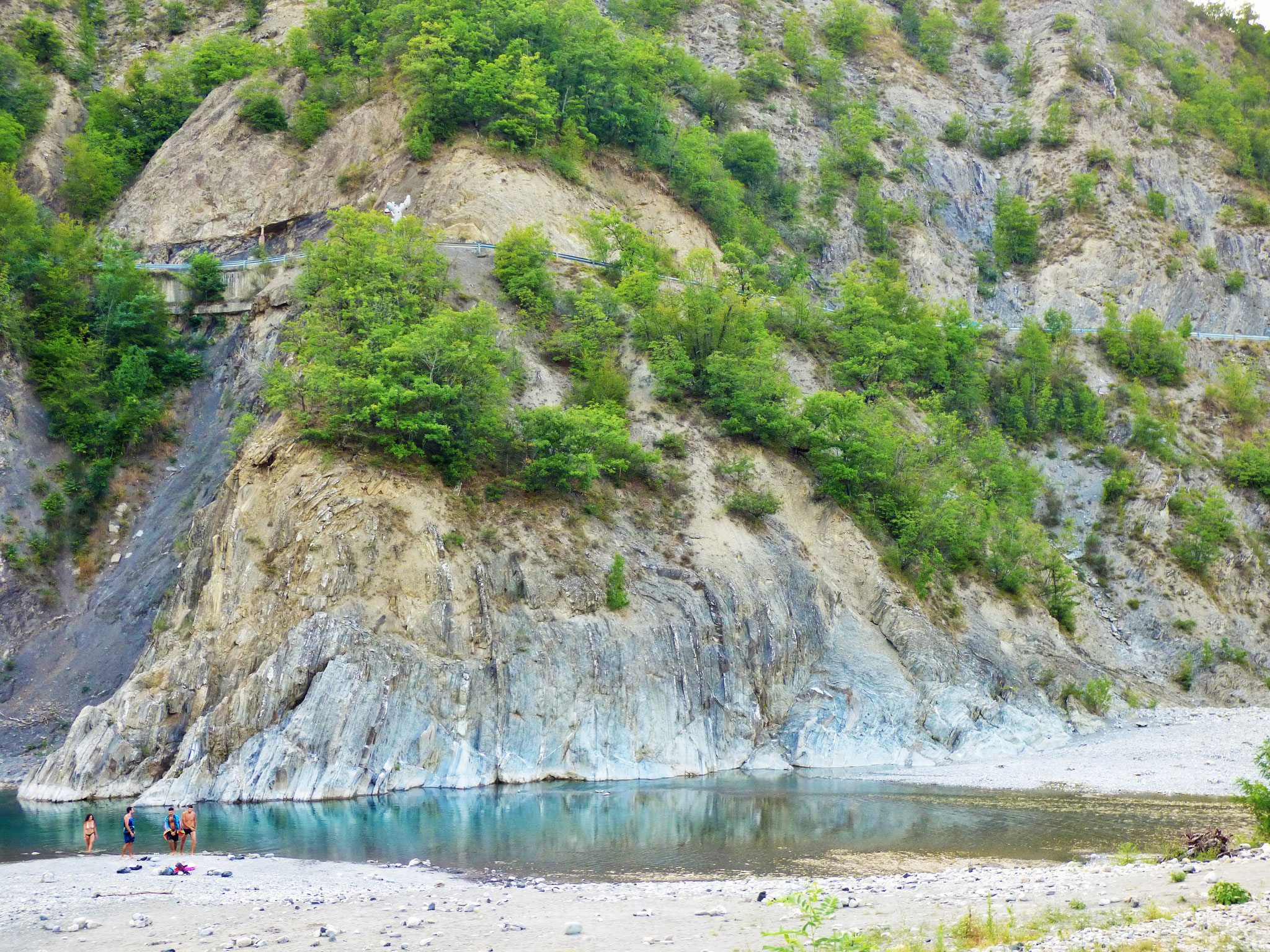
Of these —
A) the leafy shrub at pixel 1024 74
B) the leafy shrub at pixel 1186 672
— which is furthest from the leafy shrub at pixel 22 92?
the leafy shrub at pixel 1024 74

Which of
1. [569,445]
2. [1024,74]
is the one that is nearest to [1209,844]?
[569,445]

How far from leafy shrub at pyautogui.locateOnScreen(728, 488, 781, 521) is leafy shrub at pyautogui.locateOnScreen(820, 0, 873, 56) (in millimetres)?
56553

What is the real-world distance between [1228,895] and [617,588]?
24.6 metres

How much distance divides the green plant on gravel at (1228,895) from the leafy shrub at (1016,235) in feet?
211

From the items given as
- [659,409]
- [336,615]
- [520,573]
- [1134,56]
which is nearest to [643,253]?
[659,409]

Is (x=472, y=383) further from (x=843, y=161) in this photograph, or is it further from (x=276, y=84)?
(x=843, y=161)

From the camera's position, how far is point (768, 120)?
74.8 metres

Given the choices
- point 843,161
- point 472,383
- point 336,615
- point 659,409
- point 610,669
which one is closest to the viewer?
point 336,615

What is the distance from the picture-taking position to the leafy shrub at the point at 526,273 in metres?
45.3

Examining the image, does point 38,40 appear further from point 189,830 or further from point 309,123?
point 189,830

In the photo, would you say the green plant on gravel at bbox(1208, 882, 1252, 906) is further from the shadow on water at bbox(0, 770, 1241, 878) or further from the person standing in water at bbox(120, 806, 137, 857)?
the person standing in water at bbox(120, 806, 137, 857)

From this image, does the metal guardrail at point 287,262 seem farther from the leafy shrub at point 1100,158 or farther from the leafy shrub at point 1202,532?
the leafy shrub at point 1100,158

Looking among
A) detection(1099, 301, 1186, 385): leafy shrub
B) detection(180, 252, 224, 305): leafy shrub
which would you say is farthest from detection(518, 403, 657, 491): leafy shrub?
detection(1099, 301, 1186, 385): leafy shrub

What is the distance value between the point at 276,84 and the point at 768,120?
114ft
